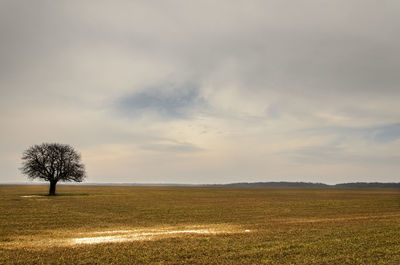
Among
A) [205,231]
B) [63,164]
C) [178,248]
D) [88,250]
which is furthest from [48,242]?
[63,164]

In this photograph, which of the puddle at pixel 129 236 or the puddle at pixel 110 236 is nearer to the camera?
the puddle at pixel 110 236

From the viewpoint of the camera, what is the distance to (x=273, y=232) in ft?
64.5

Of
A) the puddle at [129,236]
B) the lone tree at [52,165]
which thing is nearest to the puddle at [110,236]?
the puddle at [129,236]

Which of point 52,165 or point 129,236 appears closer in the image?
point 129,236

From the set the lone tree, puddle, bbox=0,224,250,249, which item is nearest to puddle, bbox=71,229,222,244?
puddle, bbox=0,224,250,249

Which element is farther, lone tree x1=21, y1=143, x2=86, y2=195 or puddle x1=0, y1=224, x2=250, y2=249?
lone tree x1=21, y1=143, x2=86, y2=195

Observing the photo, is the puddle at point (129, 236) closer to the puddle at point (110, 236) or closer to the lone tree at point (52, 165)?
the puddle at point (110, 236)

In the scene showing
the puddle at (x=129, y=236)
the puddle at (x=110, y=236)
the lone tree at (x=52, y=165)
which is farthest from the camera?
the lone tree at (x=52, y=165)

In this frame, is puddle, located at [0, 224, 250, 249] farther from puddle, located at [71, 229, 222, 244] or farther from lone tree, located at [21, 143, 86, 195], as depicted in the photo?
lone tree, located at [21, 143, 86, 195]

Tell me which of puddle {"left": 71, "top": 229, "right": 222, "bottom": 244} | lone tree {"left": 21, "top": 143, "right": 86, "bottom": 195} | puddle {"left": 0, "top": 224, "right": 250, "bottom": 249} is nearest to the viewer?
puddle {"left": 0, "top": 224, "right": 250, "bottom": 249}

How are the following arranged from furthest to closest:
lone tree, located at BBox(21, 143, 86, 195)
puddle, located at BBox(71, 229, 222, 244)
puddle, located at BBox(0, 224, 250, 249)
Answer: lone tree, located at BBox(21, 143, 86, 195) < puddle, located at BBox(71, 229, 222, 244) < puddle, located at BBox(0, 224, 250, 249)

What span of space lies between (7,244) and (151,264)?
9402 mm

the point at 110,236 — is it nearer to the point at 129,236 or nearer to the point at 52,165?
the point at 129,236

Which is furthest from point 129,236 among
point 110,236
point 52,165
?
point 52,165
